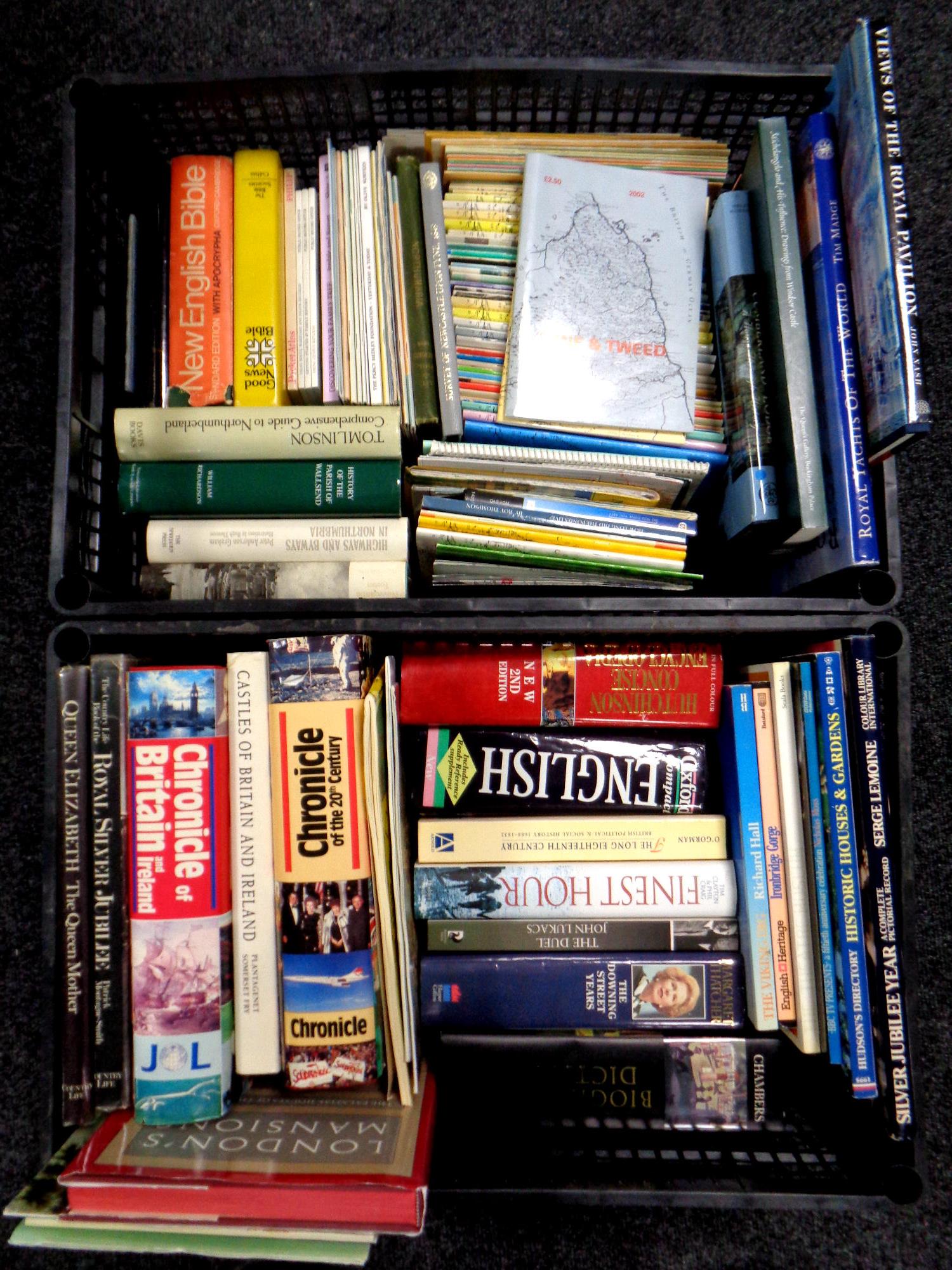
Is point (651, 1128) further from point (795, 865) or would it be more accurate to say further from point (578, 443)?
point (578, 443)

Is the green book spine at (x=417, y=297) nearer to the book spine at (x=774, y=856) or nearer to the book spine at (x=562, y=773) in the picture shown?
the book spine at (x=562, y=773)

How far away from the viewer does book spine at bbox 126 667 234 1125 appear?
0.68m

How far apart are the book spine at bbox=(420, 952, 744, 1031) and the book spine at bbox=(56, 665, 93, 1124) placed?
326mm

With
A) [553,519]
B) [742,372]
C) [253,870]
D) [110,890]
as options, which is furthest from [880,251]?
[110,890]

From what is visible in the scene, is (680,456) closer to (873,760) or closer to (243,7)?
(873,760)

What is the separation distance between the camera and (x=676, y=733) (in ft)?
2.63

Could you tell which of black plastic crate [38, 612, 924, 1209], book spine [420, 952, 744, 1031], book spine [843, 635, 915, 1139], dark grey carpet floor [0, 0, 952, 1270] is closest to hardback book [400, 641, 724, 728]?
black plastic crate [38, 612, 924, 1209]

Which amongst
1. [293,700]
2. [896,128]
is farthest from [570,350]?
[293,700]

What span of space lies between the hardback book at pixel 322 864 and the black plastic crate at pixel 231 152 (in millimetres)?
75

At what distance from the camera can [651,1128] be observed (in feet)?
2.51

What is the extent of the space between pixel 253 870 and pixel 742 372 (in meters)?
0.70

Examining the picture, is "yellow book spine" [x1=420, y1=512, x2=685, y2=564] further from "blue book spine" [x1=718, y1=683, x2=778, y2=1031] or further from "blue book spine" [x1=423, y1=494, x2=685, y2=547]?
"blue book spine" [x1=718, y1=683, x2=778, y2=1031]

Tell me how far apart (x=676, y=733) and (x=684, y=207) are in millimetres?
586

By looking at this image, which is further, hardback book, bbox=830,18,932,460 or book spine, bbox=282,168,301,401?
book spine, bbox=282,168,301,401
